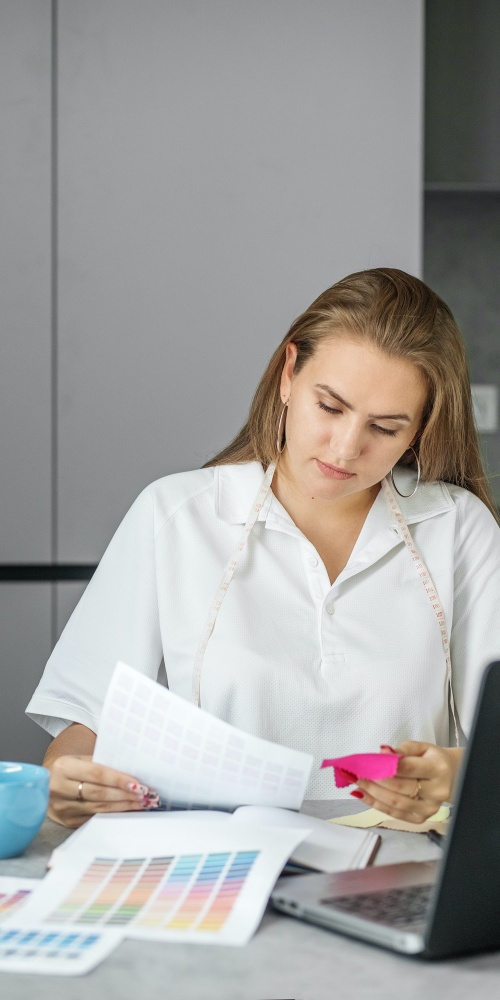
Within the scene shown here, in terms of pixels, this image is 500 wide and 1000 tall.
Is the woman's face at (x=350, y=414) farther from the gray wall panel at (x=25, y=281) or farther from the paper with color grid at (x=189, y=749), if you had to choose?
the gray wall panel at (x=25, y=281)

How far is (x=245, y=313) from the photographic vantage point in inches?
95.4

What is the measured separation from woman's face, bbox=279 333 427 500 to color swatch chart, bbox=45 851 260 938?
2.12 ft

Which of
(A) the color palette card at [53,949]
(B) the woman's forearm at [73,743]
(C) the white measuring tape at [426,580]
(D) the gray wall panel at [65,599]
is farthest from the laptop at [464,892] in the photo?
(D) the gray wall panel at [65,599]

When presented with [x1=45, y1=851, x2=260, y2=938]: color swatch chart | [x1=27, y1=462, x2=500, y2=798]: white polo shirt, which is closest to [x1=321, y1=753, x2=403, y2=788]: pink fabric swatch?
[x1=45, y1=851, x2=260, y2=938]: color swatch chart

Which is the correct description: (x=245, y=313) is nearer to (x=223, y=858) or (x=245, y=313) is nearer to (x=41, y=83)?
(x=41, y=83)

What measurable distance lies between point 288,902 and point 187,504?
2.58 feet

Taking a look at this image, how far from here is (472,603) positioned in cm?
157

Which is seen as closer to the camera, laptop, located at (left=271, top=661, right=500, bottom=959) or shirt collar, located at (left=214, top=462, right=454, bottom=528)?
laptop, located at (left=271, top=661, right=500, bottom=959)

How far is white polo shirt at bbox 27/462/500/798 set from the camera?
1.44 meters

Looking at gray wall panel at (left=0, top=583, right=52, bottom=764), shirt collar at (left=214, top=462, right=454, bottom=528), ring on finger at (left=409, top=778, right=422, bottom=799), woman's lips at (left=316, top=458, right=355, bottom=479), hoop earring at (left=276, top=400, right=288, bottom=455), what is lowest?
gray wall panel at (left=0, top=583, right=52, bottom=764)

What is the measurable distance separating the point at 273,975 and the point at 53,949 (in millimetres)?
157

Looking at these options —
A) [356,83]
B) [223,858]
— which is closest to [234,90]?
[356,83]

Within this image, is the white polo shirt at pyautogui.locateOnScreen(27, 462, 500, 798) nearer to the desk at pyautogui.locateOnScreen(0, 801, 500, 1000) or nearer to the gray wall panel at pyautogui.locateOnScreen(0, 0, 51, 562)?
the desk at pyautogui.locateOnScreen(0, 801, 500, 1000)

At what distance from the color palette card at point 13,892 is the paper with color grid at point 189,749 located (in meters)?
0.18
